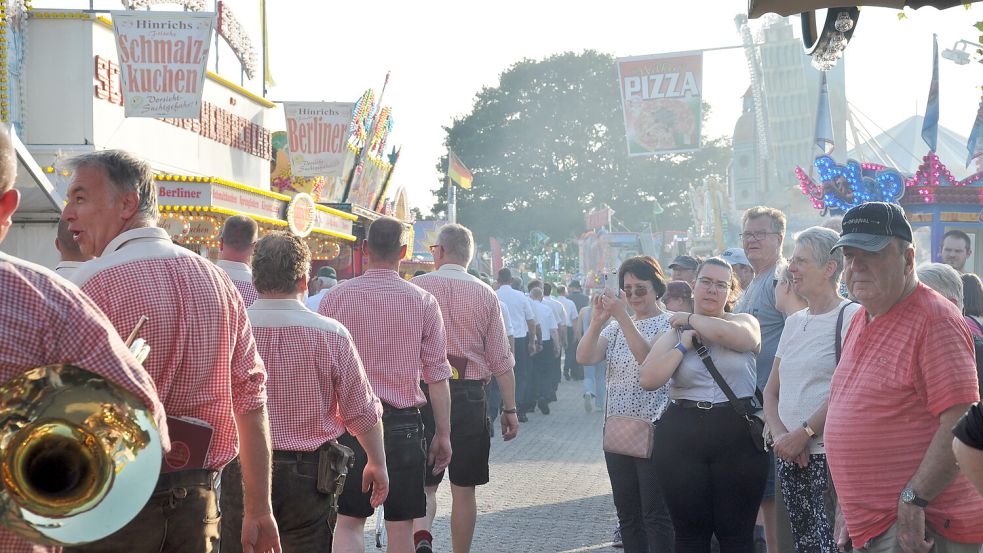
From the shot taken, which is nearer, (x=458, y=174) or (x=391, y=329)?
(x=391, y=329)

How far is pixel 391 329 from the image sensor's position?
628 centimetres

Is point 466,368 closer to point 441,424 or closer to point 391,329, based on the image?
point 441,424

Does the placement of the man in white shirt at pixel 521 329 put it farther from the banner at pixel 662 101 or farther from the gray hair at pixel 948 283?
the gray hair at pixel 948 283

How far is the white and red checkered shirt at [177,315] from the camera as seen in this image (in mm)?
3299

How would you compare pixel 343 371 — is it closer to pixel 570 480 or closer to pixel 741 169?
pixel 570 480

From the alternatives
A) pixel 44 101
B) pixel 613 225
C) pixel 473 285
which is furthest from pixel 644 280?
pixel 613 225

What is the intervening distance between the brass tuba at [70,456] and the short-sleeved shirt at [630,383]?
15.0 ft

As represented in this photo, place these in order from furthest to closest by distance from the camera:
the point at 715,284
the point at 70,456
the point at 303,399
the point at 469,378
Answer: the point at 469,378, the point at 715,284, the point at 303,399, the point at 70,456

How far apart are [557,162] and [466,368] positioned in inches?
2336

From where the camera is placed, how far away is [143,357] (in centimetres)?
273

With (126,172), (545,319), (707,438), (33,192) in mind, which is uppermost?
(33,192)

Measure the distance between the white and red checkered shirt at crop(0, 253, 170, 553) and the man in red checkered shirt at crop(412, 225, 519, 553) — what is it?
4.97 metres

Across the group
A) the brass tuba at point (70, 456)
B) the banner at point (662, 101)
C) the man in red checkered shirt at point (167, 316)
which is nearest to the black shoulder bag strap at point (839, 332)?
the man in red checkered shirt at point (167, 316)

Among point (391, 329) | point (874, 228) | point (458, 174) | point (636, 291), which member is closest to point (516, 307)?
point (636, 291)
